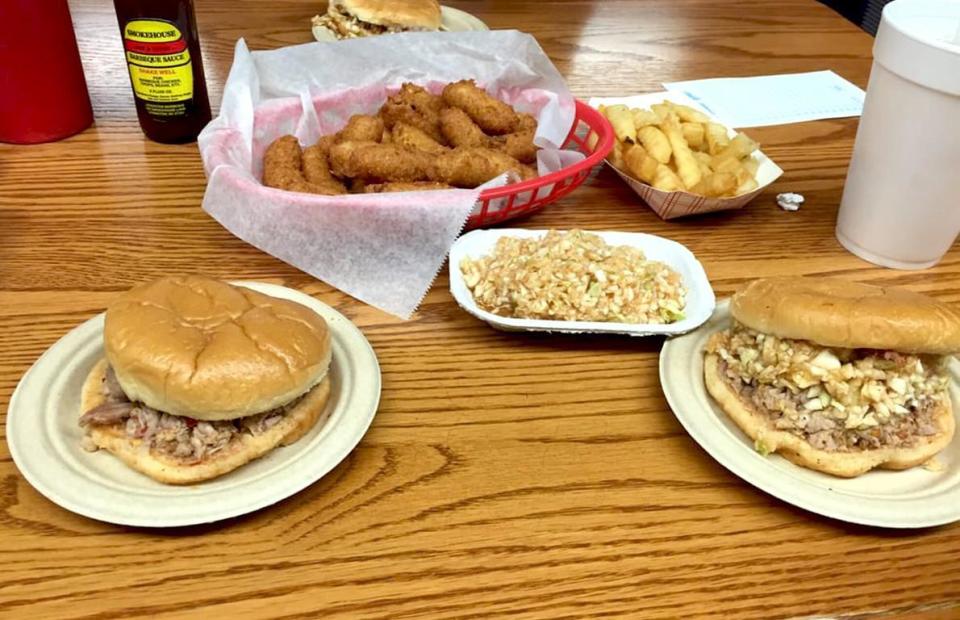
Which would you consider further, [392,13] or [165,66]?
[392,13]

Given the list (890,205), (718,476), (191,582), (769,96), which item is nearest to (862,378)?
(718,476)

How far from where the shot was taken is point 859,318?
3.00 feet

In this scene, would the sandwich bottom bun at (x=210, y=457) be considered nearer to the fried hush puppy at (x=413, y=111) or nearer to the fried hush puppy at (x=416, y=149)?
the fried hush puppy at (x=416, y=149)

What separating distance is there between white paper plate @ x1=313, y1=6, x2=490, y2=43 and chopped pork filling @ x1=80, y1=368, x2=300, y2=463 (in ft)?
4.31

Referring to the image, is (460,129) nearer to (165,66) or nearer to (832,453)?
(165,66)

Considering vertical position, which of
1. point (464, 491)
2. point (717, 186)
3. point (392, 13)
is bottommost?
point (464, 491)

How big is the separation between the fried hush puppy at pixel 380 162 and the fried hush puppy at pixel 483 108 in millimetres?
209

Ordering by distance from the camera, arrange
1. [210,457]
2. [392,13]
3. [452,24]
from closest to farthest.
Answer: [210,457] < [392,13] < [452,24]

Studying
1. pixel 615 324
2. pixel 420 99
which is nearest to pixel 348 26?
pixel 420 99

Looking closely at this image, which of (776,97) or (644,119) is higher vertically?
(644,119)

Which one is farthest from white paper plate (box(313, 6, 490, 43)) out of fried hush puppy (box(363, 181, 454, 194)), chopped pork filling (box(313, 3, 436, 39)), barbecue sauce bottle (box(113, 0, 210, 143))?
fried hush puppy (box(363, 181, 454, 194))

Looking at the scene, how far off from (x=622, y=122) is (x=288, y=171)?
2.00 ft

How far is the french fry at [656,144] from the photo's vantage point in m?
1.40

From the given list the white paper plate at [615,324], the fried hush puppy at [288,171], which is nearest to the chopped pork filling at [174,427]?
the white paper plate at [615,324]
